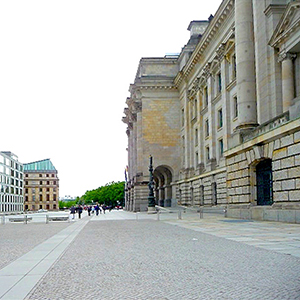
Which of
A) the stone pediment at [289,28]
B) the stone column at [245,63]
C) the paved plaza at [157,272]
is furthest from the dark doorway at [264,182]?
the paved plaza at [157,272]

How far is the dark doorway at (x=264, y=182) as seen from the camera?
23.6 meters

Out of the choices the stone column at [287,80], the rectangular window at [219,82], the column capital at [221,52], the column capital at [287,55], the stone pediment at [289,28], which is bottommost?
the stone column at [287,80]

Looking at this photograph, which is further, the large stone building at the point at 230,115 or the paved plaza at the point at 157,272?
the large stone building at the point at 230,115

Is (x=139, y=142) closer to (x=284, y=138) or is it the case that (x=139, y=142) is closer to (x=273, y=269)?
(x=284, y=138)

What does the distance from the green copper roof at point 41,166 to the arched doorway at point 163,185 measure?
12501cm

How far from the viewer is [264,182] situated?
2445cm

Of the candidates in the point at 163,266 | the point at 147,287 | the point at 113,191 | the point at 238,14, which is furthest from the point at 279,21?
the point at 113,191

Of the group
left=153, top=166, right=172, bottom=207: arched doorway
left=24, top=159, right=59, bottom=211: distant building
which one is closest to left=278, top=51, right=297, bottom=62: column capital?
left=153, top=166, right=172, bottom=207: arched doorway

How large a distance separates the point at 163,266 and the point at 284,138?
1392cm

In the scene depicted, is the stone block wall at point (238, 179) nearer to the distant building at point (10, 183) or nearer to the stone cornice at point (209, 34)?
the stone cornice at point (209, 34)

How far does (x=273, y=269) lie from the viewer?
8.23 meters

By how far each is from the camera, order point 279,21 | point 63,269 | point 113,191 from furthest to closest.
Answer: point 113,191 → point 279,21 → point 63,269

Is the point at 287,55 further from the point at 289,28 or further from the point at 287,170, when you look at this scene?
the point at 287,170

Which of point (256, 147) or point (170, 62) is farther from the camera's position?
point (170, 62)
